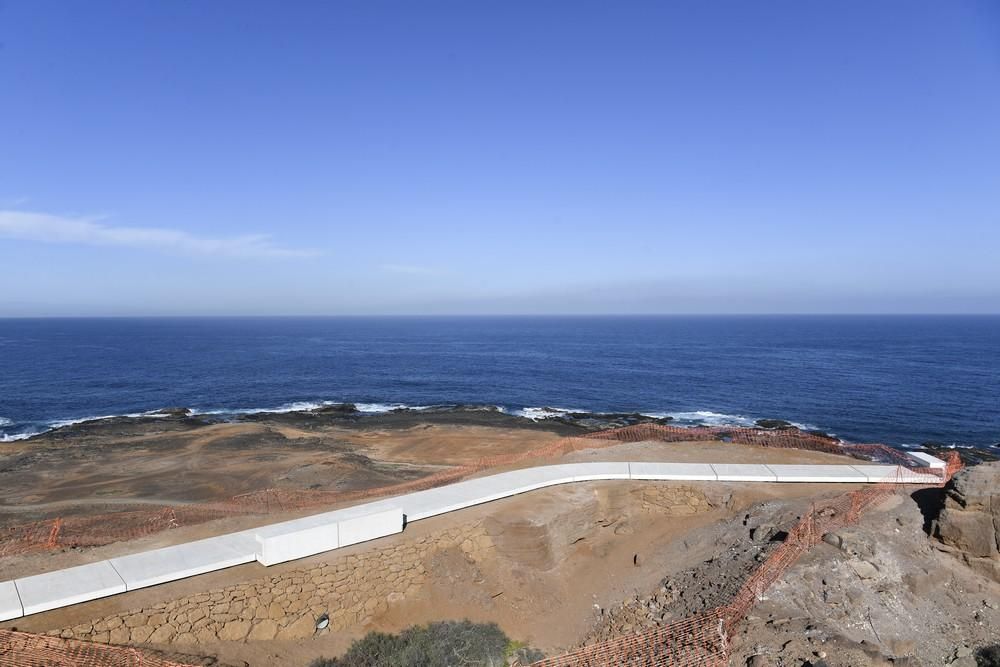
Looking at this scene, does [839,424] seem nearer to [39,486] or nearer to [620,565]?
[620,565]

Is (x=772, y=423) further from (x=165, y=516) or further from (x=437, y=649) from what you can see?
(x=165, y=516)

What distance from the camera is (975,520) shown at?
52.0ft

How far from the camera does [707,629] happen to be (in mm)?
13297

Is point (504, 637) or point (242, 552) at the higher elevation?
point (242, 552)

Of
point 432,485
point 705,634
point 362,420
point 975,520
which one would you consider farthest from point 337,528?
point 362,420

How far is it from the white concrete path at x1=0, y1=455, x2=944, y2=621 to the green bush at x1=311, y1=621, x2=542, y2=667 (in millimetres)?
2564

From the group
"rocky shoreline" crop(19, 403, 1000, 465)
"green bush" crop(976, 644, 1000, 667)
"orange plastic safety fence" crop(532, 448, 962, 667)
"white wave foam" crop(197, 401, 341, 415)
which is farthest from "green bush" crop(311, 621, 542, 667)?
"white wave foam" crop(197, 401, 341, 415)

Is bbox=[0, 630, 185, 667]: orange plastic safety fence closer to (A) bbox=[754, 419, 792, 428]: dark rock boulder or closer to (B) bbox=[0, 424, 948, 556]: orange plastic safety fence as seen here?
(B) bbox=[0, 424, 948, 556]: orange plastic safety fence

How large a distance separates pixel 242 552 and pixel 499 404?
39075mm

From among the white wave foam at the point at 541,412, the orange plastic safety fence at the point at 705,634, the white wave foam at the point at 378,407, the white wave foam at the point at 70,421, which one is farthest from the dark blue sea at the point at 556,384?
the orange plastic safety fence at the point at 705,634

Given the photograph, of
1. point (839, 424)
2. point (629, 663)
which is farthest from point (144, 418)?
point (839, 424)

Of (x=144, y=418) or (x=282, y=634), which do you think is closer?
(x=282, y=634)

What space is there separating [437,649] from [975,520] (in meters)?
15.5

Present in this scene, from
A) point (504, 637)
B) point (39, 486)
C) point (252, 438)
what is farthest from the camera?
point (252, 438)
